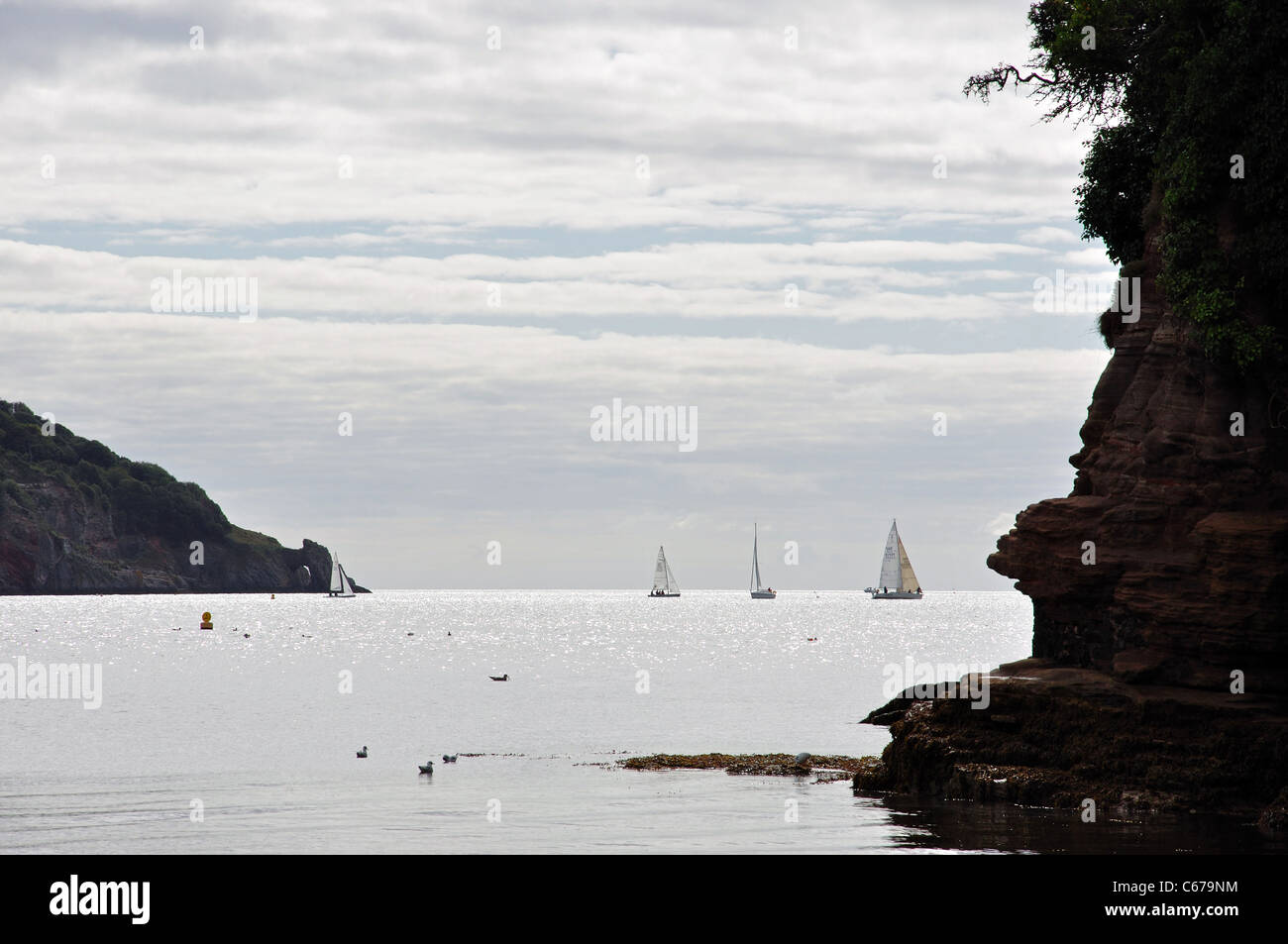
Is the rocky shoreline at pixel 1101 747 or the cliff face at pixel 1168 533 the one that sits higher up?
the cliff face at pixel 1168 533

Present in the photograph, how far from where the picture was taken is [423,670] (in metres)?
129

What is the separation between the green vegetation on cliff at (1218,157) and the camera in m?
34.1

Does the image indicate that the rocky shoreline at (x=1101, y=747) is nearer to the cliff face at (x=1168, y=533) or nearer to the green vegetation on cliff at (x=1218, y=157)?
the cliff face at (x=1168, y=533)

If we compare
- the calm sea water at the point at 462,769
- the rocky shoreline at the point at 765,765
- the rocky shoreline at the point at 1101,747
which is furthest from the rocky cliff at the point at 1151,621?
the rocky shoreline at the point at 765,765

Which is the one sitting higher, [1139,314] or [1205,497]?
[1139,314]

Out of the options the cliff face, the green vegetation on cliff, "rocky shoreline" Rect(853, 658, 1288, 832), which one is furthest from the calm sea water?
the green vegetation on cliff

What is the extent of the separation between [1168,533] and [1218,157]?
33.8 feet

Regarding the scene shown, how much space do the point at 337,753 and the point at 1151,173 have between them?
41986 millimetres

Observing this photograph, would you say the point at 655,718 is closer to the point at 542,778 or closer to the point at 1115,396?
the point at 542,778

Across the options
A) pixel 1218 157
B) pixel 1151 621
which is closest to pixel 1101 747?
pixel 1151 621

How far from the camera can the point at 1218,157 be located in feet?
116

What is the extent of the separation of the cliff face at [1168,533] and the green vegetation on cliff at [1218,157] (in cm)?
150

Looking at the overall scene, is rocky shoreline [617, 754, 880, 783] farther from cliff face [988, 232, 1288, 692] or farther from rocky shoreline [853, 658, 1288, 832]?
cliff face [988, 232, 1288, 692]
